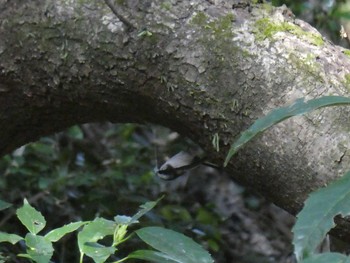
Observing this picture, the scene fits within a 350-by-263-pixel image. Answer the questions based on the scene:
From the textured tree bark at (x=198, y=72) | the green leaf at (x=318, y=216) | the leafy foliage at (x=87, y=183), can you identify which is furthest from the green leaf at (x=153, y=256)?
the leafy foliage at (x=87, y=183)

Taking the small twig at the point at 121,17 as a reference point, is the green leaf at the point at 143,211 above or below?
Result: below

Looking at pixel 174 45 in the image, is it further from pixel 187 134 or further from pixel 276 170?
pixel 276 170

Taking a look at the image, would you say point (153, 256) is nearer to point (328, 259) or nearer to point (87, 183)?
point (328, 259)

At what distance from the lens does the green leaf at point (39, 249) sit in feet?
3.63

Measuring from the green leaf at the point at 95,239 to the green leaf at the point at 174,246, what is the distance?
0.05m

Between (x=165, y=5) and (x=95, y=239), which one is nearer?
(x=95, y=239)

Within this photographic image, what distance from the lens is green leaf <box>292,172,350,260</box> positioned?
35.3 inches

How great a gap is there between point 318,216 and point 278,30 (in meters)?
0.67

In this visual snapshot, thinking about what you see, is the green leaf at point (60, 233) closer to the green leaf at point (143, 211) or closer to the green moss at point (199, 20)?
the green leaf at point (143, 211)

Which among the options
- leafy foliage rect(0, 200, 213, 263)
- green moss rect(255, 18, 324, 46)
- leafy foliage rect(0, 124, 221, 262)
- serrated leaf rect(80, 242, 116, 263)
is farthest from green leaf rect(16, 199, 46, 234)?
leafy foliage rect(0, 124, 221, 262)

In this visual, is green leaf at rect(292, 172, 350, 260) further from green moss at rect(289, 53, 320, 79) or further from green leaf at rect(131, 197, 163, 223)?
green moss at rect(289, 53, 320, 79)

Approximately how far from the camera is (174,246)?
1.09 metres

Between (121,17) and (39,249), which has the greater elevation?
(121,17)

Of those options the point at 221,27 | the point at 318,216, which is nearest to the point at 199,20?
the point at 221,27
